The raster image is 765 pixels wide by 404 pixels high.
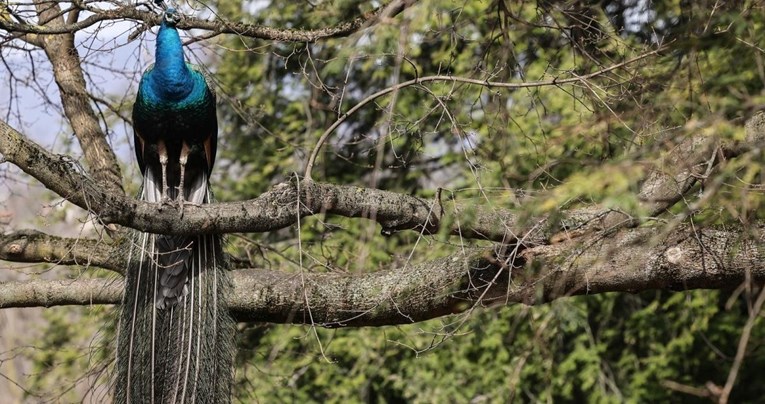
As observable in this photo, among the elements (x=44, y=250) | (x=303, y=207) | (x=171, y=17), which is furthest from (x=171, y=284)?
(x=171, y=17)

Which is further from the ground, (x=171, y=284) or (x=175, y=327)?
(x=171, y=284)

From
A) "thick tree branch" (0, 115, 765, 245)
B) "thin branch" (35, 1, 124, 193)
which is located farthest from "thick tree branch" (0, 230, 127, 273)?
"thick tree branch" (0, 115, 765, 245)

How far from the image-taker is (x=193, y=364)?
389 centimetres

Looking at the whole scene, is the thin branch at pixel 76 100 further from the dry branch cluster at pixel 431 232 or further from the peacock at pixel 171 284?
the dry branch cluster at pixel 431 232

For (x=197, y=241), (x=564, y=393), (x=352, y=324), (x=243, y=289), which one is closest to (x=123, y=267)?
(x=197, y=241)

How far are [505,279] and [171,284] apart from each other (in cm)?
152

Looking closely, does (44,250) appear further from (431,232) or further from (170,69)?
(431,232)

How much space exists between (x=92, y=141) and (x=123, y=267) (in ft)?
2.97

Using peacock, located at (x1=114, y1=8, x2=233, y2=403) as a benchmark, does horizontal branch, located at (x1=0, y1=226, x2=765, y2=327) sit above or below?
below

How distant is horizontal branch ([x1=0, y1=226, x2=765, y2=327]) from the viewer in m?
3.30

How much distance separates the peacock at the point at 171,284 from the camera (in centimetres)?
388

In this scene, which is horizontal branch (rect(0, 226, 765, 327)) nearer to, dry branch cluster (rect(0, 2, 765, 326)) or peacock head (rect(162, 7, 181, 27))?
dry branch cluster (rect(0, 2, 765, 326))

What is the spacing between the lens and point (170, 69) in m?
4.65

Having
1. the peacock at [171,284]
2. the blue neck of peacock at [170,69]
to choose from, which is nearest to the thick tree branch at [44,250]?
the peacock at [171,284]
